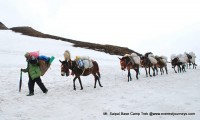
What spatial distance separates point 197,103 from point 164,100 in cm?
152

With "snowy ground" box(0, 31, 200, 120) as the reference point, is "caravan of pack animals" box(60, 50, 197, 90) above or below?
above

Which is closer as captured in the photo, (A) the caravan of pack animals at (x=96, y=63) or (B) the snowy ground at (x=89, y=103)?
(B) the snowy ground at (x=89, y=103)

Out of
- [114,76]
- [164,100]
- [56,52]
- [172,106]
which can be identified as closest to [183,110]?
[172,106]

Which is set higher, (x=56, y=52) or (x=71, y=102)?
(x=56, y=52)

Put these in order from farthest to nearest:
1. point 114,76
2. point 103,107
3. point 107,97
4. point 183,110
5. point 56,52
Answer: point 56,52
point 114,76
point 107,97
point 103,107
point 183,110

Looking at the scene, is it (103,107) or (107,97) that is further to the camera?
(107,97)

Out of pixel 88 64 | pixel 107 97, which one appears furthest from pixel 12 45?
pixel 107 97

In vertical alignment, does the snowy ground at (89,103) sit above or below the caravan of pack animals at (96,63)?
below

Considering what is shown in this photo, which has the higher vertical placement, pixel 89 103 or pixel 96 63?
pixel 96 63

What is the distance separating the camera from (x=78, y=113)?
12023mm

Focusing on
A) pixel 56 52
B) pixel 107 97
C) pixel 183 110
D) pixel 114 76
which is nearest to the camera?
pixel 183 110

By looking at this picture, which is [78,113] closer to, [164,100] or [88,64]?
[164,100]

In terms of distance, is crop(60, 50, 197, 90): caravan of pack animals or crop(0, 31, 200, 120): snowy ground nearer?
crop(0, 31, 200, 120): snowy ground

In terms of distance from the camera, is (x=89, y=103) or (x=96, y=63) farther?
(x=96, y=63)
